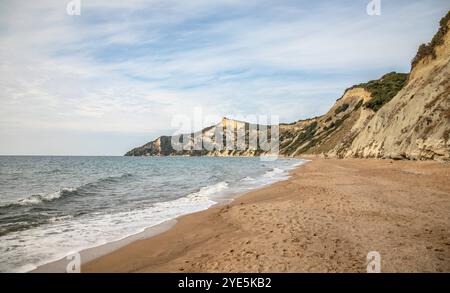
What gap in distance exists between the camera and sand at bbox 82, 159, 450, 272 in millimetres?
6324

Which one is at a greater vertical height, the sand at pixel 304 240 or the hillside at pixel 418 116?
the hillside at pixel 418 116

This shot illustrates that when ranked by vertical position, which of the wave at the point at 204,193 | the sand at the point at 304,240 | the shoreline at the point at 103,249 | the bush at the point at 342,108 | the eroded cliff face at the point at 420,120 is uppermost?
the bush at the point at 342,108

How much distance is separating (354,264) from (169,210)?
33.0ft

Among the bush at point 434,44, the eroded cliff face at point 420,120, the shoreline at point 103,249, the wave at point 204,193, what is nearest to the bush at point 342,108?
the eroded cliff face at point 420,120

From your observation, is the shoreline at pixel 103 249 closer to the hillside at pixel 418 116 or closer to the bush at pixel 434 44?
the hillside at pixel 418 116

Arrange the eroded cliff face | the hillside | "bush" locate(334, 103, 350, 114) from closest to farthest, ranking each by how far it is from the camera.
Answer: the eroded cliff face, the hillside, "bush" locate(334, 103, 350, 114)

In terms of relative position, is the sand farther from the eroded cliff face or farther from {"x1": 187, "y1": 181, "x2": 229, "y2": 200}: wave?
the eroded cliff face

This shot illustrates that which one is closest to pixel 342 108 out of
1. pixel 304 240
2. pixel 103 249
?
pixel 304 240

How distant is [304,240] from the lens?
7.79m

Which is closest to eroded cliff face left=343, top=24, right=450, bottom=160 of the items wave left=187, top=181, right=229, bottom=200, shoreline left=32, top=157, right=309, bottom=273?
wave left=187, top=181, right=229, bottom=200

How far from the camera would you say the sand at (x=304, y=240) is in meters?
6.32

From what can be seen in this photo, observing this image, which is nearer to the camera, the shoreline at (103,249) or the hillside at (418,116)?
the shoreline at (103,249)
